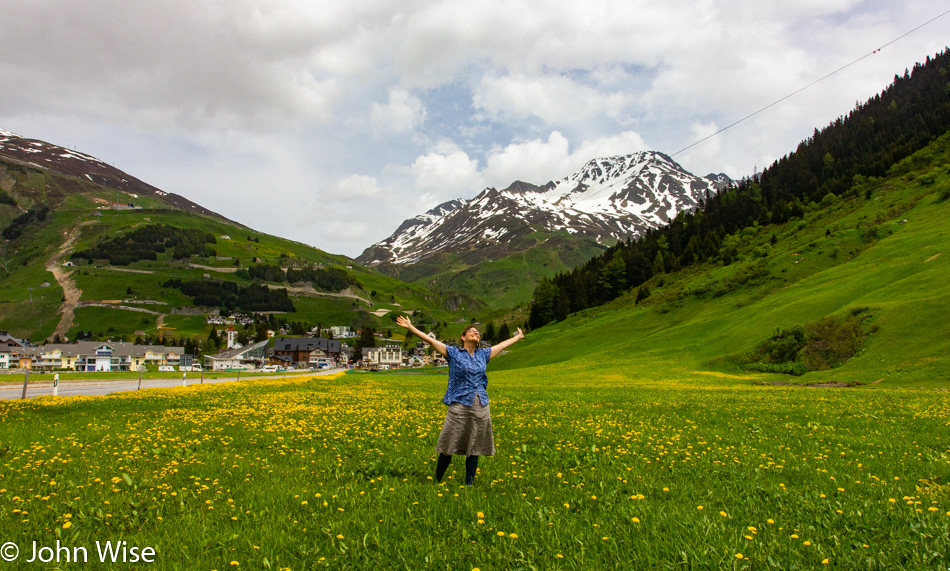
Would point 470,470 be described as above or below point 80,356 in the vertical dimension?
below

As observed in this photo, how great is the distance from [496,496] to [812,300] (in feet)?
237

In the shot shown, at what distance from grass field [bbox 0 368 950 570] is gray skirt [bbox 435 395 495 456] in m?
0.61

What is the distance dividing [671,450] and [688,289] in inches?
3998

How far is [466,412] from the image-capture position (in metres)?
9.50

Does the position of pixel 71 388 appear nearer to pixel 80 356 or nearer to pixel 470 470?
pixel 470 470

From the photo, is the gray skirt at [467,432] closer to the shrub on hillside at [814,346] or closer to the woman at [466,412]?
the woman at [466,412]

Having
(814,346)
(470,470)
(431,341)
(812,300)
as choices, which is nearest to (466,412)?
(470,470)

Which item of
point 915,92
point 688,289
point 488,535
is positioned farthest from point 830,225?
point 488,535

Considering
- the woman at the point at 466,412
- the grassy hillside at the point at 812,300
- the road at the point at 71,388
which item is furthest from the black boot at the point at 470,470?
the grassy hillside at the point at 812,300

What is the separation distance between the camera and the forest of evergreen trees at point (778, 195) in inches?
5586

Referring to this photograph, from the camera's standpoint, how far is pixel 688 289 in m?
106

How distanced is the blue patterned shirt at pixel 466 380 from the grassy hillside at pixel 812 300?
133 ft

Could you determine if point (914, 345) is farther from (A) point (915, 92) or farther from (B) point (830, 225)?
(A) point (915, 92)

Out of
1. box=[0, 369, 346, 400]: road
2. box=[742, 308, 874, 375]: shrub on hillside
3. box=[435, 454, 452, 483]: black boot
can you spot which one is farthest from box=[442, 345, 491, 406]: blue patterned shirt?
box=[742, 308, 874, 375]: shrub on hillside
